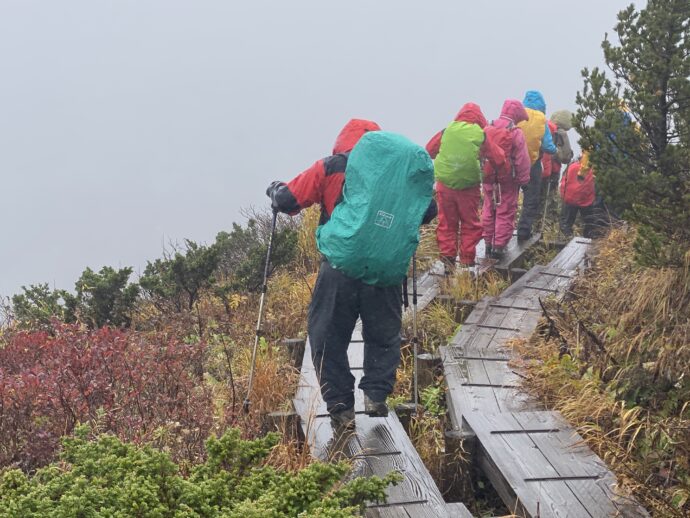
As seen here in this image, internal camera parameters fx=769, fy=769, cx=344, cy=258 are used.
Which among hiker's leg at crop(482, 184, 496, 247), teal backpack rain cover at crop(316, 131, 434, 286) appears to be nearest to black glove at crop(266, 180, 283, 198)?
teal backpack rain cover at crop(316, 131, 434, 286)

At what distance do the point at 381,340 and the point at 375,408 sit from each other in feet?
1.60

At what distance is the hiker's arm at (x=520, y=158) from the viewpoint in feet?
32.6

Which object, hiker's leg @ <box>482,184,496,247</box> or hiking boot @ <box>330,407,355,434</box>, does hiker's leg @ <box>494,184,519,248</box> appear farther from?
hiking boot @ <box>330,407,355,434</box>

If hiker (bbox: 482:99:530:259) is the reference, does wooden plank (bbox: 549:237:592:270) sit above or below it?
below

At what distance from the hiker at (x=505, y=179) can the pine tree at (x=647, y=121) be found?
10.1ft

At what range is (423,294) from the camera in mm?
9234

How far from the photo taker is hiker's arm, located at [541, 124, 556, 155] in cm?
1121

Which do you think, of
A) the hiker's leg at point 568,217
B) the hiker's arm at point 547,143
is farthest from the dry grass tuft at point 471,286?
the hiker's leg at point 568,217

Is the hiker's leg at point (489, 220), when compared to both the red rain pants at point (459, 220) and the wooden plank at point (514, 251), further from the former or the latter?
the red rain pants at point (459, 220)

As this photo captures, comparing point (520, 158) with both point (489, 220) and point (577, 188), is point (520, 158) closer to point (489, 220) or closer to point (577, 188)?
point (489, 220)

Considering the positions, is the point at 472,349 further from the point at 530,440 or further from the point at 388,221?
the point at 388,221

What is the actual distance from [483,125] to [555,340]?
3262 mm

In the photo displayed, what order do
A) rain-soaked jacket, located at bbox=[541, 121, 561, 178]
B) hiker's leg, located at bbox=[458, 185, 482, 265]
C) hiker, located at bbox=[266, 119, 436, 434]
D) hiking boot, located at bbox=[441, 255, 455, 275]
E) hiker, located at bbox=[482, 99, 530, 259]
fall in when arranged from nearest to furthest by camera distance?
hiker, located at bbox=[266, 119, 436, 434], hiker's leg, located at bbox=[458, 185, 482, 265], hiking boot, located at bbox=[441, 255, 455, 275], hiker, located at bbox=[482, 99, 530, 259], rain-soaked jacket, located at bbox=[541, 121, 561, 178]

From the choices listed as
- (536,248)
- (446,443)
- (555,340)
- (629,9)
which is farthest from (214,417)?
Result: (536,248)
